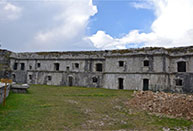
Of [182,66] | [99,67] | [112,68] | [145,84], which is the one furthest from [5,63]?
[182,66]

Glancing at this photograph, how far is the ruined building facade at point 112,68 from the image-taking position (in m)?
17.5

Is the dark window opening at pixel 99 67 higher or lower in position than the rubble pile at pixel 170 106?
higher

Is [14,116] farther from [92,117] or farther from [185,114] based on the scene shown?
[185,114]

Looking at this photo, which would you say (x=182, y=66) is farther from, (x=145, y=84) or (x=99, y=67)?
(x=99, y=67)

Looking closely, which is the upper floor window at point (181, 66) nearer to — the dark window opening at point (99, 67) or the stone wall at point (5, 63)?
the dark window opening at point (99, 67)

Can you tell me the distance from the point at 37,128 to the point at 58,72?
19.6m

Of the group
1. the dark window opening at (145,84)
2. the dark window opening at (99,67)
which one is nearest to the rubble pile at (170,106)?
the dark window opening at (145,84)

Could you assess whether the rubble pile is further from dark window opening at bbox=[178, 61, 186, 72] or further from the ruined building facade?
dark window opening at bbox=[178, 61, 186, 72]

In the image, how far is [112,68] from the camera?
20.3m

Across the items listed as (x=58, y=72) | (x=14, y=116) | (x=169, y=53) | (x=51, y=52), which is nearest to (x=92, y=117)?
(x=14, y=116)

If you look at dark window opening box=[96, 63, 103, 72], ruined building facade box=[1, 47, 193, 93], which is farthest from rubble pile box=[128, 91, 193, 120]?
dark window opening box=[96, 63, 103, 72]

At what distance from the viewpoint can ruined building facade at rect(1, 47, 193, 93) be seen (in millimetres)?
17469

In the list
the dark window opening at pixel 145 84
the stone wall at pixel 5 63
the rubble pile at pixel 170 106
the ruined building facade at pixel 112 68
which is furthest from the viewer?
the stone wall at pixel 5 63

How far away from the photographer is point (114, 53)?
67.0 ft
